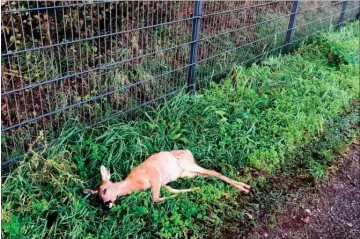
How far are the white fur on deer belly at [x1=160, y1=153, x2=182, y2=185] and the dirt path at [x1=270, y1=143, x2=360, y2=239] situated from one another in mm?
783

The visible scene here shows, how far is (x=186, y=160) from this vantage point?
3.14m

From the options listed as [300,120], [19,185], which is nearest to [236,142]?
[300,120]

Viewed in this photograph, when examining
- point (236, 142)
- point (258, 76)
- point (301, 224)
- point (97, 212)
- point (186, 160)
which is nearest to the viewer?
point (97, 212)

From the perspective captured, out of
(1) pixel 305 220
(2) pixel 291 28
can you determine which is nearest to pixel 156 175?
(1) pixel 305 220

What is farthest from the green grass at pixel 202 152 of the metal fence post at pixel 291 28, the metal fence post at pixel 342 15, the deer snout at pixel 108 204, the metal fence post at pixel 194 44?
the metal fence post at pixel 342 15

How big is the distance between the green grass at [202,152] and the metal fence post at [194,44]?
6.1 inches

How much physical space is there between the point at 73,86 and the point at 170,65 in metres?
0.98

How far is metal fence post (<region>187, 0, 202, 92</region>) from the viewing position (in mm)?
3820

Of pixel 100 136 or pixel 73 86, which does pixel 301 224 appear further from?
pixel 73 86

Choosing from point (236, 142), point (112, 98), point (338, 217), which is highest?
point (112, 98)

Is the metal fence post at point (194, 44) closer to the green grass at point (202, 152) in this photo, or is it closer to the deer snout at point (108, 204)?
the green grass at point (202, 152)

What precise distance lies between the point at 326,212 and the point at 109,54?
2.54 meters

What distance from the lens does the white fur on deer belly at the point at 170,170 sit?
2941 mm

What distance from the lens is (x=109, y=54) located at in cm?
409
